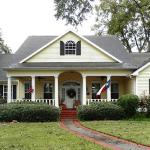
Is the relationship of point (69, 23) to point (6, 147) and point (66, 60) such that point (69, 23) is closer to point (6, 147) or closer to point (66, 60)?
point (66, 60)

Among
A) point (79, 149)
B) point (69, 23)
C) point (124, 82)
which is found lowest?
point (79, 149)

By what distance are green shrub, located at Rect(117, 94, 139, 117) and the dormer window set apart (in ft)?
20.4

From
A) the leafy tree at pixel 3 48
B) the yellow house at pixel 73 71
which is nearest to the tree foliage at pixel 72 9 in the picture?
the yellow house at pixel 73 71

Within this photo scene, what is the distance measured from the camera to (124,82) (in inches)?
1629

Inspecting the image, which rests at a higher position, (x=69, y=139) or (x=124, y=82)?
(x=124, y=82)

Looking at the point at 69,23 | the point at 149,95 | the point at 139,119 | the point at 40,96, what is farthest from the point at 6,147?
the point at 69,23

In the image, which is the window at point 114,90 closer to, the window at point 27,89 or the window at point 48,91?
the window at point 48,91

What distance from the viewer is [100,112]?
109ft

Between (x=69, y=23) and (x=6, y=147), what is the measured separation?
119ft

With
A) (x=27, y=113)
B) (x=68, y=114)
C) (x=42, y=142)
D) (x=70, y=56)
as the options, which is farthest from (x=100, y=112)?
(x=42, y=142)

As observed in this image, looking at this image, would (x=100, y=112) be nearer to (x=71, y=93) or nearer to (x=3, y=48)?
(x=71, y=93)

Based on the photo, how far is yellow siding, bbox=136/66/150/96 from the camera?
122ft

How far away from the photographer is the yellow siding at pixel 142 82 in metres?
37.1

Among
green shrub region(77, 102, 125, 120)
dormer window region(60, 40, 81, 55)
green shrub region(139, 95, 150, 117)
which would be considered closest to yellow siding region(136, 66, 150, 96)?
green shrub region(139, 95, 150, 117)
